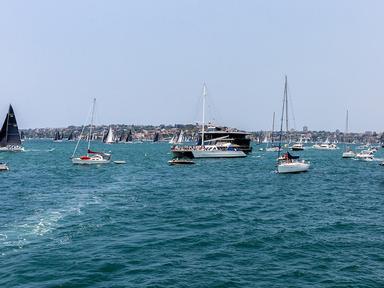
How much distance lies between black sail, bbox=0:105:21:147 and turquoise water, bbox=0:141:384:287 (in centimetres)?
8001

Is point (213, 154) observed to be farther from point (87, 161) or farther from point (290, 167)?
point (290, 167)

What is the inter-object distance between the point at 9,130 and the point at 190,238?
367ft

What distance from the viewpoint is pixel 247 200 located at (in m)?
41.3

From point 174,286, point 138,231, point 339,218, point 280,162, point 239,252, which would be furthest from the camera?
point 280,162

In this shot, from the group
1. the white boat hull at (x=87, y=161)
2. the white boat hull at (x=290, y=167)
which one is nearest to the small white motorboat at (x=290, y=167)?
the white boat hull at (x=290, y=167)

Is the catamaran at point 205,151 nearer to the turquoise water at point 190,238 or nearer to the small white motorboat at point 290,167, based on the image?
the small white motorboat at point 290,167

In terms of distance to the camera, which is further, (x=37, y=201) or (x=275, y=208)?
(x=37, y=201)

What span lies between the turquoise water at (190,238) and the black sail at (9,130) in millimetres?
80014

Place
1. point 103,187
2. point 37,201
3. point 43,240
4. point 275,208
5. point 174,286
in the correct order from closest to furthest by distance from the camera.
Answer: point 174,286, point 43,240, point 275,208, point 37,201, point 103,187

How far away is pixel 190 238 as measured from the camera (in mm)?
24953

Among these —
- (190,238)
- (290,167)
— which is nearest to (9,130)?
(290,167)

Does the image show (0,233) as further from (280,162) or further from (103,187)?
(280,162)

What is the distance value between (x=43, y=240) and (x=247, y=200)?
2247cm

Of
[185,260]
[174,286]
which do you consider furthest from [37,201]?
[174,286]
